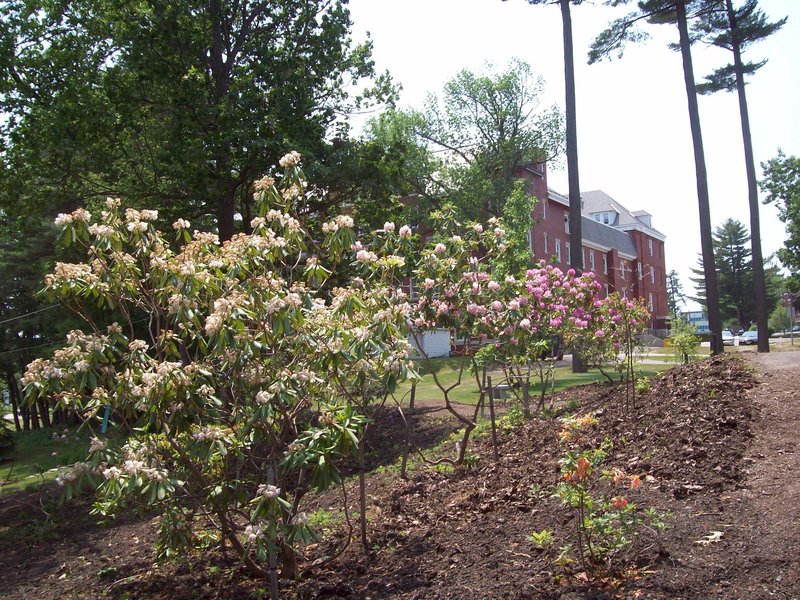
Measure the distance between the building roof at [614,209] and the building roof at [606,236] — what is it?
1428mm

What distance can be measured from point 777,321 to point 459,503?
69077 mm

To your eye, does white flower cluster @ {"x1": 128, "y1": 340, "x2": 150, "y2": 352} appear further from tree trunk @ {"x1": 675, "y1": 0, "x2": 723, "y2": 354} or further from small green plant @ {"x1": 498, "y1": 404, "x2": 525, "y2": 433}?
tree trunk @ {"x1": 675, "y1": 0, "x2": 723, "y2": 354}

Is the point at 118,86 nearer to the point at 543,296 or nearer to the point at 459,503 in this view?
the point at 543,296

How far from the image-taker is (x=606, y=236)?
51.0m

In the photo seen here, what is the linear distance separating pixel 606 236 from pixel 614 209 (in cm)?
746

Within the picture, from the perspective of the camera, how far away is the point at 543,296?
29.3 ft

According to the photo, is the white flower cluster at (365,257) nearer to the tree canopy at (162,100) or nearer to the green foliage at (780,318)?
the tree canopy at (162,100)

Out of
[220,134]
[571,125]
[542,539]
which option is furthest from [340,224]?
[571,125]

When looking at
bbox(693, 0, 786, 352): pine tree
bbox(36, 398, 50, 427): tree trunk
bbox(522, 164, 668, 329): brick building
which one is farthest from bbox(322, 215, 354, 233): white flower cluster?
bbox(522, 164, 668, 329): brick building

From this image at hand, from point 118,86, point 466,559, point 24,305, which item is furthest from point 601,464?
point 24,305

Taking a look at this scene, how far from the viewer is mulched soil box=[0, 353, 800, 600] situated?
385 centimetres

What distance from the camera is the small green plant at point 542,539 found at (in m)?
4.21

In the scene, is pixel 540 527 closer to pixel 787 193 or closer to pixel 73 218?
pixel 73 218

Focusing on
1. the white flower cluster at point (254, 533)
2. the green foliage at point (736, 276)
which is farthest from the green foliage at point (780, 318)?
the white flower cluster at point (254, 533)
